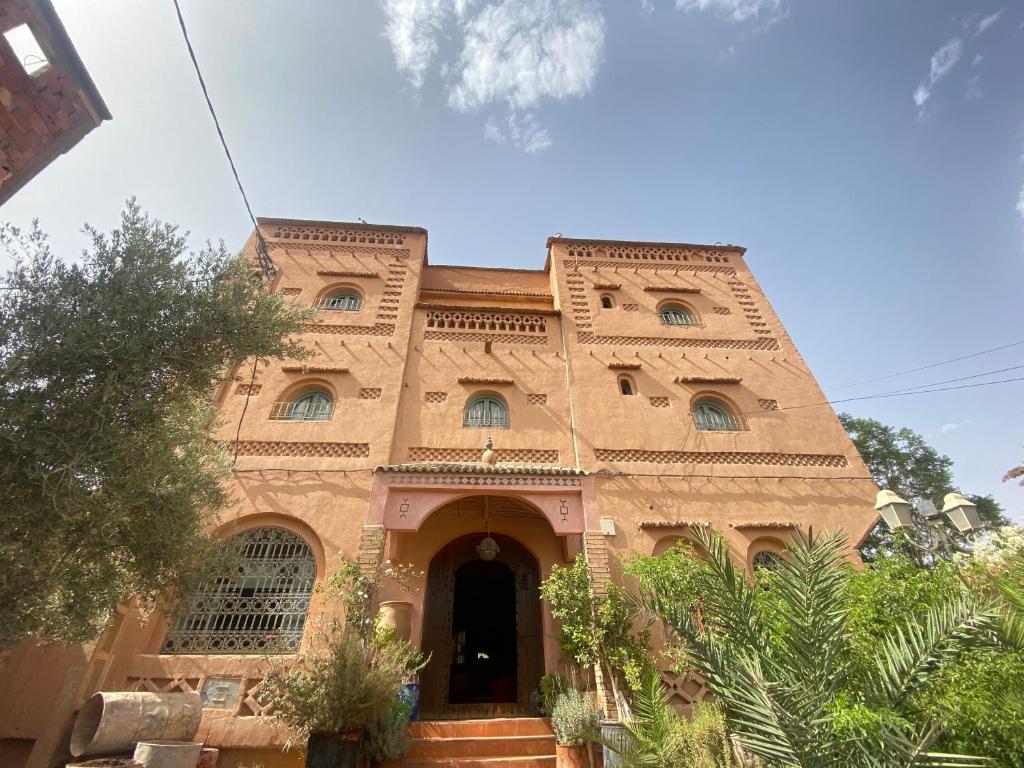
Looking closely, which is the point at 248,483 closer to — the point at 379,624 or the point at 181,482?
the point at 181,482

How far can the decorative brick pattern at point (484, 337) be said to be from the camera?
37.8 feet

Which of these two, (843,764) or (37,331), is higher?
(37,331)

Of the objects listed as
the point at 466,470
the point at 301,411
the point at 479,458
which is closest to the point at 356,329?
the point at 301,411

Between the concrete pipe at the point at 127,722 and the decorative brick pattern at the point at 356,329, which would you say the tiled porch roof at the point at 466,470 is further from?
the decorative brick pattern at the point at 356,329

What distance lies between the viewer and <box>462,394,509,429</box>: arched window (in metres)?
10.1

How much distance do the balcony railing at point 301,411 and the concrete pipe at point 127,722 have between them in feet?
16.6

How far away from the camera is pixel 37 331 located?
4750mm

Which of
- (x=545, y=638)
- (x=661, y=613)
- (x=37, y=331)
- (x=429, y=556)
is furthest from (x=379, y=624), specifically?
(x=37, y=331)

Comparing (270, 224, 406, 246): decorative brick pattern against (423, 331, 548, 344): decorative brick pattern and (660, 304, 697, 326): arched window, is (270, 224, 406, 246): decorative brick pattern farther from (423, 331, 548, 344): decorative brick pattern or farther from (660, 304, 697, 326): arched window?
(660, 304, 697, 326): arched window

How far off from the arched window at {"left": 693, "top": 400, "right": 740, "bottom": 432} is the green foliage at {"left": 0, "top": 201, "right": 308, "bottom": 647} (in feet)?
28.0

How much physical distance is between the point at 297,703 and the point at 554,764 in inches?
134

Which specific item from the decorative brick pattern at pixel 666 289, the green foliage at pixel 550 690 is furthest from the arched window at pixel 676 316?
the green foliage at pixel 550 690

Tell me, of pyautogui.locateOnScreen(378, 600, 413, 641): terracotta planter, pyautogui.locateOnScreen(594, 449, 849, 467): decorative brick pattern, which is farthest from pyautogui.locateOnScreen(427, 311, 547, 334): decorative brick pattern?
pyautogui.locateOnScreen(378, 600, 413, 641): terracotta planter

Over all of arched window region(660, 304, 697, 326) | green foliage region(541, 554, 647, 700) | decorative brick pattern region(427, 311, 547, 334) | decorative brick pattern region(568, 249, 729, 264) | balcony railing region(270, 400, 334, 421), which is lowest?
green foliage region(541, 554, 647, 700)
